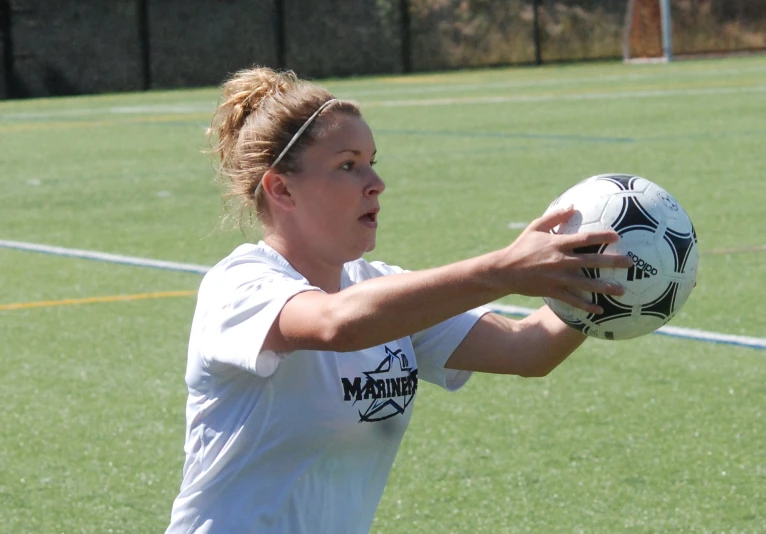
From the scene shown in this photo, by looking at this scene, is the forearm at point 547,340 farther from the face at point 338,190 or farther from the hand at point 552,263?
the hand at point 552,263

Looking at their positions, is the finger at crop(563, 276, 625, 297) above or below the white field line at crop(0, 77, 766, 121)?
above

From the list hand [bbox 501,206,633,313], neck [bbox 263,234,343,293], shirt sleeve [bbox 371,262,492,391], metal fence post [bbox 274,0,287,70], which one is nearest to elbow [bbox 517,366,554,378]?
shirt sleeve [bbox 371,262,492,391]

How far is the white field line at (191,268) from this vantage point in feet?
22.6

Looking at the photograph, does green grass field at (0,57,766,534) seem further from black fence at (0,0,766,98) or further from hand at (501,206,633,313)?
black fence at (0,0,766,98)

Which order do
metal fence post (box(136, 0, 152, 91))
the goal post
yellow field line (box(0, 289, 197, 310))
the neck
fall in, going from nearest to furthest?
the neck < yellow field line (box(0, 289, 197, 310)) < metal fence post (box(136, 0, 152, 91)) < the goal post

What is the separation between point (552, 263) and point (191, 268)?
22.5 ft

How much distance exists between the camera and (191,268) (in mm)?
9180

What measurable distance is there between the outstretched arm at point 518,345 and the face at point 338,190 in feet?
1.82

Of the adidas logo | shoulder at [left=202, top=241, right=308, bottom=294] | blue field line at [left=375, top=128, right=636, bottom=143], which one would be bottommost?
blue field line at [left=375, top=128, right=636, bottom=143]

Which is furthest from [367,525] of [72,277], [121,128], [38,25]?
[38,25]

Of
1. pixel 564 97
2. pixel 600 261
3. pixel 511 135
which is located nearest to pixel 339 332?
pixel 600 261

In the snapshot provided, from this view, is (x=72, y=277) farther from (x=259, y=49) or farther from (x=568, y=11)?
(x=568, y=11)

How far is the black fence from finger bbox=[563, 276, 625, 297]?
30.8 metres

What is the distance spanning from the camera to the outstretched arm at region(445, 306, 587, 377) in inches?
138
